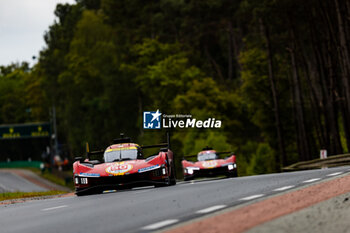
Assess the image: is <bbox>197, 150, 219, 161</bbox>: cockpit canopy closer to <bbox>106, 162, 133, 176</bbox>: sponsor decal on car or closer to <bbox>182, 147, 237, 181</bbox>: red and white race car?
<bbox>182, 147, 237, 181</bbox>: red and white race car

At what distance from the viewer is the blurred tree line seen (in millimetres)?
47719

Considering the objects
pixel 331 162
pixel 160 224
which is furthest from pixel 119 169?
pixel 331 162

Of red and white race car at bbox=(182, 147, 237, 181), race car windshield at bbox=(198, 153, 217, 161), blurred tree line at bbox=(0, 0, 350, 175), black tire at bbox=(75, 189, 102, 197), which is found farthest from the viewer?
blurred tree line at bbox=(0, 0, 350, 175)

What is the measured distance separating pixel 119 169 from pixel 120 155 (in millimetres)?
1574

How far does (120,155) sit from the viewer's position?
2142 centimetres

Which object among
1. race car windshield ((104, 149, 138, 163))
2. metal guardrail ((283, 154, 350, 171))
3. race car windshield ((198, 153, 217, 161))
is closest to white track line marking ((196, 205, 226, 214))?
race car windshield ((104, 149, 138, 163))

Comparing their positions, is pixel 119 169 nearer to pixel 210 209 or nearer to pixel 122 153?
pixel 122 153

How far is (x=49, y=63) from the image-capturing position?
346 ft

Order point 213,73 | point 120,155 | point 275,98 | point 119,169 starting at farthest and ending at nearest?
point 213,73 < point 275,98 < point 120,155 < point 119,169

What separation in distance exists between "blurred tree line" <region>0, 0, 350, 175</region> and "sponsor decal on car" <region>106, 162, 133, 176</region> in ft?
65.4

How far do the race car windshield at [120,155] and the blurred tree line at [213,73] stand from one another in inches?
732

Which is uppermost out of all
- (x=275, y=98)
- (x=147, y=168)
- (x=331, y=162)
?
(x=275, y=98)

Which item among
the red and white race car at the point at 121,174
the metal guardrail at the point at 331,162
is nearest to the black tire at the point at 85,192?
the red and white race car at the point at 121,174

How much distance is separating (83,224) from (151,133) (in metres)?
65.4
